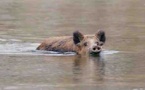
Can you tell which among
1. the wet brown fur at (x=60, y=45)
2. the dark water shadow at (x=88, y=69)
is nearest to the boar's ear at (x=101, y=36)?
the wet brown fur at (x=60, y=45)

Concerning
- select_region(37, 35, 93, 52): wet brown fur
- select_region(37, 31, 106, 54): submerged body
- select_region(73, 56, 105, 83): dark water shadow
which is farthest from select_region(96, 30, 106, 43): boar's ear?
select_region(73, 56, 105, 83): dark water shadow

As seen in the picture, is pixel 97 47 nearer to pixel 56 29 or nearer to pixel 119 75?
pixel 119 75

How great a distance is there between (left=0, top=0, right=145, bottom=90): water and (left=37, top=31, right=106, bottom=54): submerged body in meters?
0.18

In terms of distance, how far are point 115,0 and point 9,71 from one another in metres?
24.5

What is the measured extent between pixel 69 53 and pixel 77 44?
0.28 m

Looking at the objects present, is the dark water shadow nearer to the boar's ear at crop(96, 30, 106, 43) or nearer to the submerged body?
the submerged body

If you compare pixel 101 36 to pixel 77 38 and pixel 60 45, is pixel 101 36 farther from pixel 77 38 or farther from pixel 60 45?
pixel 60 45

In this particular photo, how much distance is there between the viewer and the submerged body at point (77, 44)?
16.8 metres

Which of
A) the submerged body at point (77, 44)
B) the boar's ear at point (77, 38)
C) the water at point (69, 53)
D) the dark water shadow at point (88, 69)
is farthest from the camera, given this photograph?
the boar's ear at point (77, 38)

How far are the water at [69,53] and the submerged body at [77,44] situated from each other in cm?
18

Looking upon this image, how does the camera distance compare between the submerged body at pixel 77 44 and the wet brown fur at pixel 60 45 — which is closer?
the submerged body at pixel 77 44

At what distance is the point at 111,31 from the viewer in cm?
2241

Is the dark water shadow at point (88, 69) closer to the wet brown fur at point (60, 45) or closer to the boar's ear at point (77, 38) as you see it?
the boar's ear at point (77, 38)

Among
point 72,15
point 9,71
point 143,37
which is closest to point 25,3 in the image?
point 72,15
